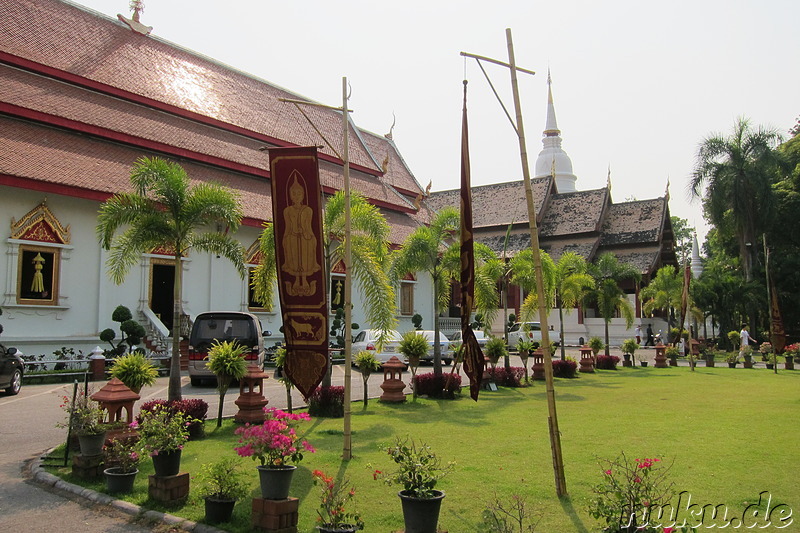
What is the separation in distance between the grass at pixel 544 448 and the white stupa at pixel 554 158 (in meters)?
45.7

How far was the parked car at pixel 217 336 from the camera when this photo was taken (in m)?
14.0

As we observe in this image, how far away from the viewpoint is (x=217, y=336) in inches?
561

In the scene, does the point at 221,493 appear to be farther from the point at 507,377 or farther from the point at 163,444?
the point at 507,377

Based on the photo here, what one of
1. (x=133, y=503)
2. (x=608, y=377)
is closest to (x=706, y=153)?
(x=608, y=377)

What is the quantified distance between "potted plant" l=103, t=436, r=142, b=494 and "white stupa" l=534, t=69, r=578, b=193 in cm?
5413

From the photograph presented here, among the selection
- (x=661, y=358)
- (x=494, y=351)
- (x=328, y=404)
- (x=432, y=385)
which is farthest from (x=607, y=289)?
(x=328, y=404)

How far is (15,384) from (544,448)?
33.1 ft

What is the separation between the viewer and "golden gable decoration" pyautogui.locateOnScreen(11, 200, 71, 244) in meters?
16.2

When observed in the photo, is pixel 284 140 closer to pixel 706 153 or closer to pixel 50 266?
pixel 50 266

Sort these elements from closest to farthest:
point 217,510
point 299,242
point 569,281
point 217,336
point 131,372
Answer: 1. point 217,510
2. point 299,242
3. point 131,372
4. point 217,336
5. point 569,281

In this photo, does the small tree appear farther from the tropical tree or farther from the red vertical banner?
the red vertical banner

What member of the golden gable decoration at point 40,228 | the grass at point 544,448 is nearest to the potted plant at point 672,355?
the grass at point 544,448

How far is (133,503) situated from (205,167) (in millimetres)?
17818

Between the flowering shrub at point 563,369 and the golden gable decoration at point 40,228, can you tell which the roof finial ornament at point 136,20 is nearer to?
the golden gable decoration at point 40,228
